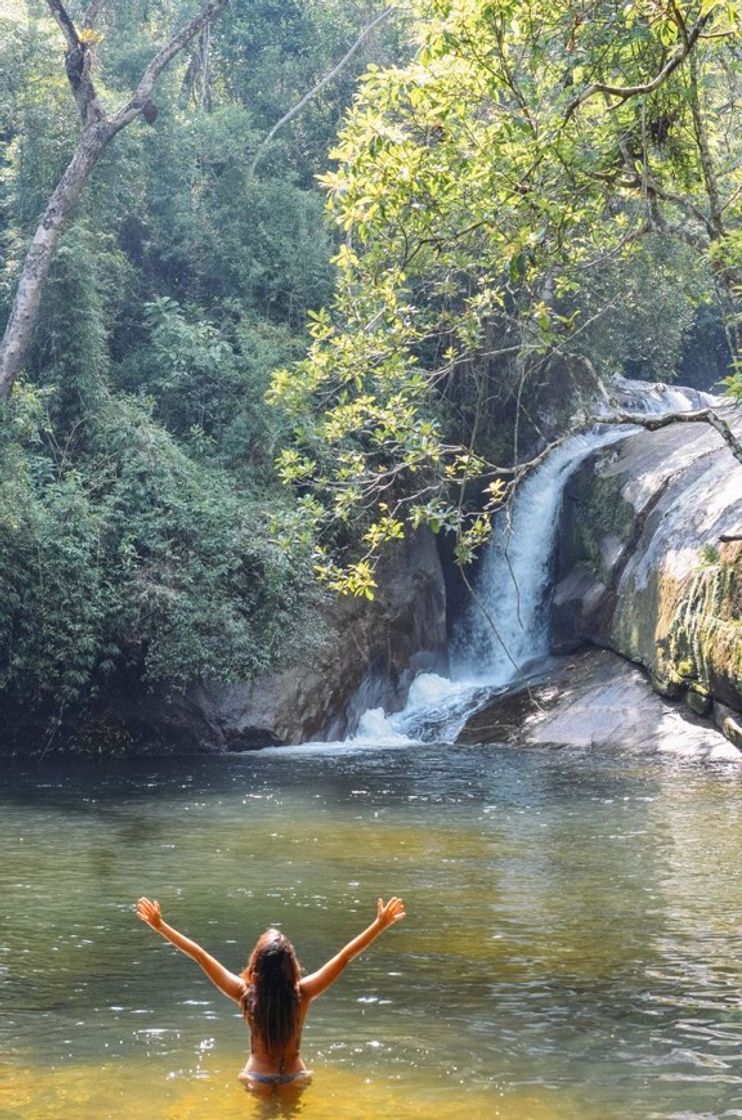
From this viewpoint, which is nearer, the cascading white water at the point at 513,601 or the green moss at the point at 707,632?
the green moss at the point at 707,632

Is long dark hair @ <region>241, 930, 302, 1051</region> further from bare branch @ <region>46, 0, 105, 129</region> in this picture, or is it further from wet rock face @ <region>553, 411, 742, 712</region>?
bare branch @ <region>46, 0, 105, 129</region>

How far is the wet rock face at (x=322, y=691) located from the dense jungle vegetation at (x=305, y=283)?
0.75 metres

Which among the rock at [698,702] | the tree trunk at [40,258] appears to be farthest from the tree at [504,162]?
the tree trunk at [40,258]

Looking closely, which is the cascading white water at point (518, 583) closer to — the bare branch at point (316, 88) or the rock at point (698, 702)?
the rock at point (698, 702)

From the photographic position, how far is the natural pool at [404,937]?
685 centimetres

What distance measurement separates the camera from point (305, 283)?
27.5m

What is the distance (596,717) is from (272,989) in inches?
592

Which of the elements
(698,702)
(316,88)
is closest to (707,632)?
(698,702)

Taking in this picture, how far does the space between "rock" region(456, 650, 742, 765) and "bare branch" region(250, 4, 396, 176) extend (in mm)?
13126

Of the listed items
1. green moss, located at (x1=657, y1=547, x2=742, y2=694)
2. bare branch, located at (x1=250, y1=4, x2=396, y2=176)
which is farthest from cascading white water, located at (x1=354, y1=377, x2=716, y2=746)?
bare branch, located at (x1=250, y1=4, x2=396, y2=176)

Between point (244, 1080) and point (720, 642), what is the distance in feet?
42.0

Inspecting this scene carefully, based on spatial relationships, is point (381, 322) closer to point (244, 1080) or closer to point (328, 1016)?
point (328, 1016)

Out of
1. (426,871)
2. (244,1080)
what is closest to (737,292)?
(426,871)

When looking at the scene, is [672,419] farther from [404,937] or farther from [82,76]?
[82,76]
